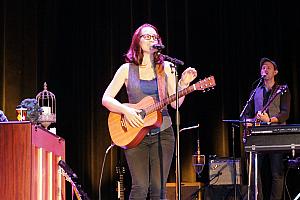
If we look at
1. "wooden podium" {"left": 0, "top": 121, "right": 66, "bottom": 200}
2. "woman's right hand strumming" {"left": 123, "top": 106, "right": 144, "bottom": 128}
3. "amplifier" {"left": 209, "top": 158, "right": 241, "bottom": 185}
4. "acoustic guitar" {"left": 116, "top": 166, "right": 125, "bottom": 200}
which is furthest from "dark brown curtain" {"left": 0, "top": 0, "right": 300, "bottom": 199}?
"wooden podium" {"left": 0, "top": 121, "right": 66, "bottom": 200}

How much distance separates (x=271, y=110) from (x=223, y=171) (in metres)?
1.00

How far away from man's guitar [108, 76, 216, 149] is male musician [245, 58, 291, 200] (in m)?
2.70

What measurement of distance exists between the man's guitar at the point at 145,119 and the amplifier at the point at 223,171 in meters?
2.95

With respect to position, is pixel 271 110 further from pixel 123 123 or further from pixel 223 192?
pixel 123 123

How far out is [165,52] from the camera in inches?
322

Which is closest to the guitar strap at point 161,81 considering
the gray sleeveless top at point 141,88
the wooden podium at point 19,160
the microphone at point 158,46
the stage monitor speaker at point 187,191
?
the gray sleeveless top at point 141,88

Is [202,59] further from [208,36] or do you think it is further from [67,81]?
[67,81]

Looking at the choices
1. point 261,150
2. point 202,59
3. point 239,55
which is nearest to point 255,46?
point 239,55

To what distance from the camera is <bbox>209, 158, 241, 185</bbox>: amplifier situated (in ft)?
24.1

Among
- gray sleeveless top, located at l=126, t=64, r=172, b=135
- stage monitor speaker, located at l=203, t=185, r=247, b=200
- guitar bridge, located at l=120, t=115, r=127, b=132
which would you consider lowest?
stage monitor speaker, located at l=203, t=185, r=247, b=200

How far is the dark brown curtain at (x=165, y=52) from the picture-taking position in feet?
25.8

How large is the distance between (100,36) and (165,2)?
1.08m

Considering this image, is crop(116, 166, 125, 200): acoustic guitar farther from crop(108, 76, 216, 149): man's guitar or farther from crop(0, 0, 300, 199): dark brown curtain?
crop(108, 76, 216, 149): man's guitar

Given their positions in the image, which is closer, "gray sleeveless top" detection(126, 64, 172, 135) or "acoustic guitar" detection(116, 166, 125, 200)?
"gray sleeveless top" detection(126, 64, 172, 135)
